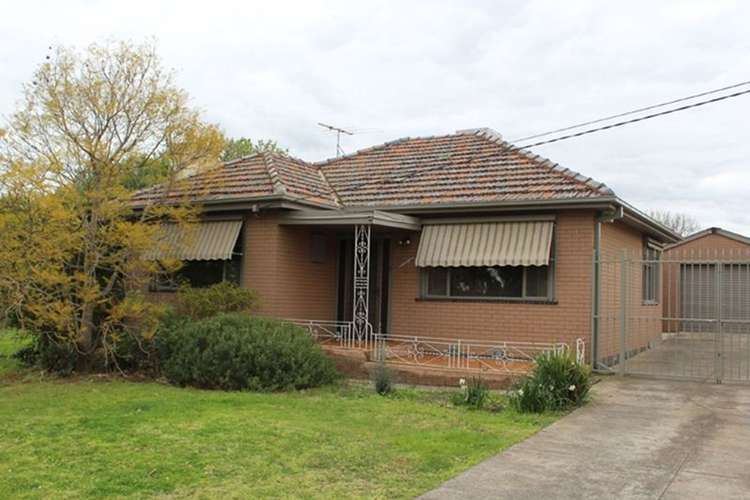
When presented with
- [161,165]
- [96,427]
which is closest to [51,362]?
[161,165]

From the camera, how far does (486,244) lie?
13078 mm

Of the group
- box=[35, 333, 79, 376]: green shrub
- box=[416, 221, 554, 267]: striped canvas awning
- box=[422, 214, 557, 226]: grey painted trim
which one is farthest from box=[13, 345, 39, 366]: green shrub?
box=[422, 214, 557, 226]: grey painted trim

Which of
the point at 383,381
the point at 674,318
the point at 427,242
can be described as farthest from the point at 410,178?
the point at 383,381

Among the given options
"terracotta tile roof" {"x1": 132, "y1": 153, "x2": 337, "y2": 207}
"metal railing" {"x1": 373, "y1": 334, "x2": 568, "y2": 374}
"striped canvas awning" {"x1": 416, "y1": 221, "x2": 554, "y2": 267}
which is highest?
"terracotta tile roof" {"x1": 132, "y1": 153, "x2": 337, "y2": 207}

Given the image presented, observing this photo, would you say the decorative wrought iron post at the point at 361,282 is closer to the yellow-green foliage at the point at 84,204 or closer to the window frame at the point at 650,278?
the yellow-green foliage at the point at 84,204

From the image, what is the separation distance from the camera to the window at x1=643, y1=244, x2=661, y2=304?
17.5 metres

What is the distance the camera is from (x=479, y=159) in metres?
15.5

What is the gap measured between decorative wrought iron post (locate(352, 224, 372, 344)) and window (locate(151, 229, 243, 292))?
2572 millimetres

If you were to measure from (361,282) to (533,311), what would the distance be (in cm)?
335

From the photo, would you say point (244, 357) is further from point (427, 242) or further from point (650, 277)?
point (650, 277)

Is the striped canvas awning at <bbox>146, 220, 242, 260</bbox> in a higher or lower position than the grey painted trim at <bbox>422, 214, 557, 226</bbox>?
lower

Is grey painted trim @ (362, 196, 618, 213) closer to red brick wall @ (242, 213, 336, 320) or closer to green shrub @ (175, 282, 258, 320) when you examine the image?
red brick wall @ (242, 213, 336, 320)

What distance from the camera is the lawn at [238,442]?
5867 millimetres

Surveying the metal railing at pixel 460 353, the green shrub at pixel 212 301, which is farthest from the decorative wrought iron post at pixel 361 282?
the green shrub at pixel 212 301
